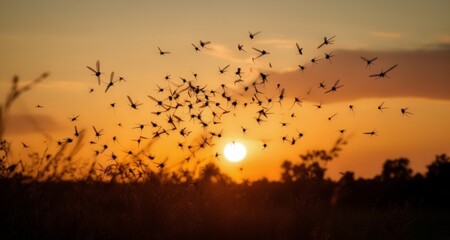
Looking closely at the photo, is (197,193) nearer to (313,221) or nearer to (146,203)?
(146,203)

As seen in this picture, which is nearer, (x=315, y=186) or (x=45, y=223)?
(x=45, y=223)

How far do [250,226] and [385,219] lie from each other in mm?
3733

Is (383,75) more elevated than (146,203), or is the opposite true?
(383,75)

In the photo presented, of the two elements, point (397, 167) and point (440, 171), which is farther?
point (397, 167)

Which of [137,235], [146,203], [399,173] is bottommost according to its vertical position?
[137,235]

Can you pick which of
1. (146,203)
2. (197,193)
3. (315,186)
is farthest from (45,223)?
(315,186)

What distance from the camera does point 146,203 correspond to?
32.7 ft

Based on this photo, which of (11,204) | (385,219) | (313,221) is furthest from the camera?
(313,221)

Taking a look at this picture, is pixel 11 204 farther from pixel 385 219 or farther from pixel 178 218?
pixel 385 219

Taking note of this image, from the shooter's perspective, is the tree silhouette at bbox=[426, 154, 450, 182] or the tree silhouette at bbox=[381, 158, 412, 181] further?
the tree silhouette at bbox=[381, 158, 412, 181]

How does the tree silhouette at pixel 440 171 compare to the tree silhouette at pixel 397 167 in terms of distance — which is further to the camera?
the tree silhouette at pixel 397 167

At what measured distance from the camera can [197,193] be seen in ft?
34.4

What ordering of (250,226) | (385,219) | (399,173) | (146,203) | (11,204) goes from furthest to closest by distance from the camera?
(399,173), (250,226), (146,203), (385,219), (11,204)

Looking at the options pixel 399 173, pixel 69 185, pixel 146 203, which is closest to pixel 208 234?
pixel 146 203
